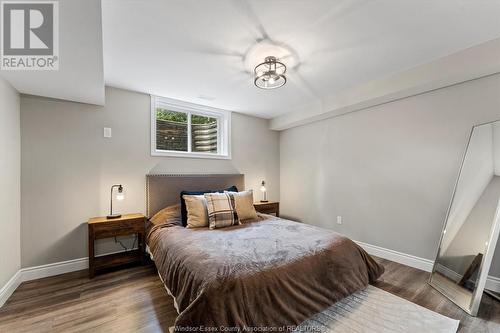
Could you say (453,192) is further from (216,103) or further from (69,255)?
(69,255)

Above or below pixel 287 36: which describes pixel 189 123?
below

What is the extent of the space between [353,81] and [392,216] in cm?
190

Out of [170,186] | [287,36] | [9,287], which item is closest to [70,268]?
[9,287]

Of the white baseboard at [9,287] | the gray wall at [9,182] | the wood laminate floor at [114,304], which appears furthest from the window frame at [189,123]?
the white baseboard at [9,287]

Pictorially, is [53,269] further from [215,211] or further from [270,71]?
[270,71]

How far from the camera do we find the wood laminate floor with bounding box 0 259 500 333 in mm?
1678

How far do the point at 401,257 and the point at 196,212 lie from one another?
2.73 m

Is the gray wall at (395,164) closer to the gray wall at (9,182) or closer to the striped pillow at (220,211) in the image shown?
the striped pillow at (220,211)

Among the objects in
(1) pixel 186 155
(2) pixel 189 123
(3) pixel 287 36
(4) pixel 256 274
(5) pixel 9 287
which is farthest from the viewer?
(2) pixel 189 123

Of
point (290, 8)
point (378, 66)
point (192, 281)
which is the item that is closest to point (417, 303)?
point (192, 281)

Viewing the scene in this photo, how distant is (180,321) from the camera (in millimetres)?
1267

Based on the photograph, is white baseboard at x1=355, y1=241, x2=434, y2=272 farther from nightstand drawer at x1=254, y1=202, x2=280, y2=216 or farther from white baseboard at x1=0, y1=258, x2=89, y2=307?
white baseboard at x1=0, y1=258, x2=89, y2=307

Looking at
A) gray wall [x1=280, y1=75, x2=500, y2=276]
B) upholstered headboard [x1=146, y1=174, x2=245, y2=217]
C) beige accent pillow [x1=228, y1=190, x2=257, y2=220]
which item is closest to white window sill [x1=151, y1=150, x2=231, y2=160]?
upholstered headboard [x1=146, y1=174, x2=245, y2=217]

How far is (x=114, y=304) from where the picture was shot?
1.95 meters
